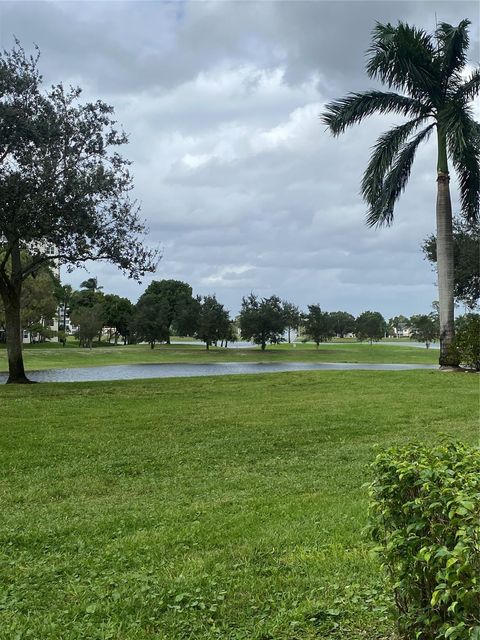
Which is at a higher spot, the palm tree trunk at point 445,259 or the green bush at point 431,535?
the palm tree trunk at point 445,259

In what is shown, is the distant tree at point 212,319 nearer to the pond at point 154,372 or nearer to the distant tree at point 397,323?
the pond at point 154,372

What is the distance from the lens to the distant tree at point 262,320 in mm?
53938

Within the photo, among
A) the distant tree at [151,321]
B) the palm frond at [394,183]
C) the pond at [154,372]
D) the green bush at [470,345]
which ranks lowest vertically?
the pond at [154,372]

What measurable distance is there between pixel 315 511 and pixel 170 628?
85.6 inches

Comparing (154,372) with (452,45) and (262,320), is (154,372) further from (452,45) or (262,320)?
(262,320)

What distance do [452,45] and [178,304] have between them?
47.3m

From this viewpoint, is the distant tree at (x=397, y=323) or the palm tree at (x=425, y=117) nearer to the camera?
the palm tree at (x=425, y=117)

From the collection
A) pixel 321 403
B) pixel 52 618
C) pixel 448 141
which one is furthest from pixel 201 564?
pixel 448 141

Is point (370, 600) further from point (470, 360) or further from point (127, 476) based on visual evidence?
point (470, 360)

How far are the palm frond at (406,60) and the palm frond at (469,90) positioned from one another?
2.08 feet

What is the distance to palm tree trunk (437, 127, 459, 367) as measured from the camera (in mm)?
16922

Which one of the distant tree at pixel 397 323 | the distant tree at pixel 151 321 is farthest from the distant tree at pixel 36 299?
the distant tree at pixel 397 323

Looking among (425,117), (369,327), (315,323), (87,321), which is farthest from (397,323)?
(425,117)

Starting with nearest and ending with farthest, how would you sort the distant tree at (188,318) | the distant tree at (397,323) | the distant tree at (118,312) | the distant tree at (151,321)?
the distant tree at (188,318) → the distant tree at (151,321) → the distant tree at (118,312) → the distant tree at (397,323)
